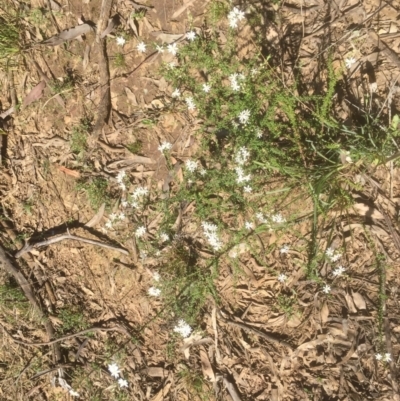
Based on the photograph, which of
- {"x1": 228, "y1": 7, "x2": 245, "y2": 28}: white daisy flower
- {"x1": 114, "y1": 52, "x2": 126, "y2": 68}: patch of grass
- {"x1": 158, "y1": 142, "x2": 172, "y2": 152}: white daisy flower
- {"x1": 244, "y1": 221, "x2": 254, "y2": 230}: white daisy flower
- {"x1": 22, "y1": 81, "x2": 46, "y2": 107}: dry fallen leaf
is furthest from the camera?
{"x1": 22, "y1": 81, "x2": 46, "y2": 107}: dry fallen leaf

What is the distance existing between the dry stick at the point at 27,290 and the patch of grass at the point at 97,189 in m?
0.89

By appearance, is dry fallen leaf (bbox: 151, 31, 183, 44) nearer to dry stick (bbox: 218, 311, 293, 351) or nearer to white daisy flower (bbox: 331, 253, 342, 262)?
white daisy flower (bbox: 331, 253, 342, 262)

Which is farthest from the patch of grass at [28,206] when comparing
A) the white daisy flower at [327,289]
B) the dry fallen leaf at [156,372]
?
the white daisy flower at [327,289]

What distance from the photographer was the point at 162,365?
3625mm

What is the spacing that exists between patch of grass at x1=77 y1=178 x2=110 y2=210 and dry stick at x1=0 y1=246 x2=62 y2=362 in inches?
35.1

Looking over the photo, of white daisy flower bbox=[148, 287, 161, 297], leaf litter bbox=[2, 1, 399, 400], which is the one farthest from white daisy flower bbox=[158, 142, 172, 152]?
white daisy flower bbox=[148, 287, 161, 297]

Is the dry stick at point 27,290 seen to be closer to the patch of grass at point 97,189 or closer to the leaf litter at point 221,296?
the leaf litter at point 221,296

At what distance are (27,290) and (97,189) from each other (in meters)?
1.06

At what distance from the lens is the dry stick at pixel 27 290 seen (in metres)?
3.77

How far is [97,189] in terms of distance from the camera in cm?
363

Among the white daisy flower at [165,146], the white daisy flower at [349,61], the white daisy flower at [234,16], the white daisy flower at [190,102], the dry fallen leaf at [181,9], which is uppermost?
the dry fallen leaf at [181,9]

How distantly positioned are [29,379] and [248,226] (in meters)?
2.32

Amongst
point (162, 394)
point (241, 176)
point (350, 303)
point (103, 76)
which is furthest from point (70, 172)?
point (350, 303)

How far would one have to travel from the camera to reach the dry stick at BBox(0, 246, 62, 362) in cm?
377
